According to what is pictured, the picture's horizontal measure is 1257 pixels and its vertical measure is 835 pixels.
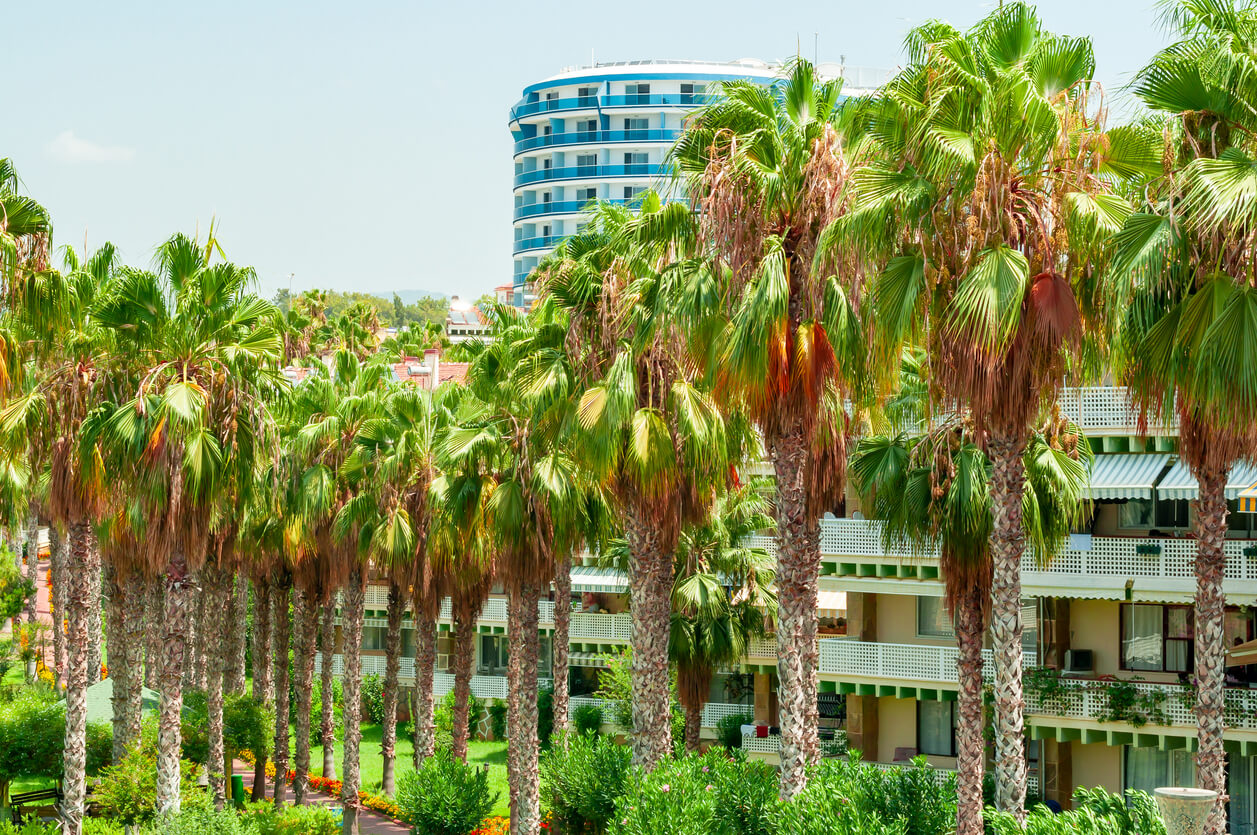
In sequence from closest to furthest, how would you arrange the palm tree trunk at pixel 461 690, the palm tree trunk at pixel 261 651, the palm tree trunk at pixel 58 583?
the palm tree trunk at pixel 461 690, the palm tree trunk at pixel 261 651, the palm tree trunk at pixel 58 583

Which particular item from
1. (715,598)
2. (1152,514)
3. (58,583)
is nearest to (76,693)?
(715,598)

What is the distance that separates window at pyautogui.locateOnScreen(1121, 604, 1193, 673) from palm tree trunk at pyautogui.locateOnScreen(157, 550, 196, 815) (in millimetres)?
22856

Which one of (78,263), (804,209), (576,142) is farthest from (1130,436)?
(576,142)

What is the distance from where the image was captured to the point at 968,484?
84.1ft

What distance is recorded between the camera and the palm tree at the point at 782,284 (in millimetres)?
20578

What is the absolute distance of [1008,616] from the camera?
19.4 meters

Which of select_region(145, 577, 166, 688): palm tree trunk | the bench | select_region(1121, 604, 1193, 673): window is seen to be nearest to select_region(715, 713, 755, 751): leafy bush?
select_region(1121, 604, 1193, 673): window

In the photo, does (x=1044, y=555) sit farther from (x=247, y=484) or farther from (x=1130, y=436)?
(x=247, y=484)

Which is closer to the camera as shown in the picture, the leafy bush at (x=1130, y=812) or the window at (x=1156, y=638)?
the leafy bush at (x=1130, y=812)

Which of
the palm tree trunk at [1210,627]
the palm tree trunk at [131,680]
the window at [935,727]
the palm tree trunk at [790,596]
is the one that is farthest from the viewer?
the window at [935,727]

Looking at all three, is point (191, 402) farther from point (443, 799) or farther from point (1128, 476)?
point (1128, 476)

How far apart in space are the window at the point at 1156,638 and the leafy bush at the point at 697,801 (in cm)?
1463

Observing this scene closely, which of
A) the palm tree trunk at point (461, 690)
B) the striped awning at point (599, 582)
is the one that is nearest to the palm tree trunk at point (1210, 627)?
the palm tree trunk at point (461, 690)

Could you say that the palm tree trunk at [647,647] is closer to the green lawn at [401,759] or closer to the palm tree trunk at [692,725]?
the palm tree trunk at [692,725]
